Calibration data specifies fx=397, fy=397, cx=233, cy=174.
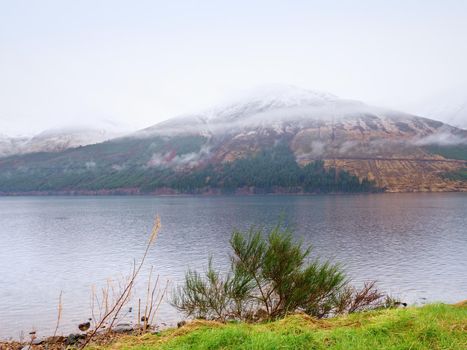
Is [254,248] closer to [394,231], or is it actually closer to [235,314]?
[235,314]

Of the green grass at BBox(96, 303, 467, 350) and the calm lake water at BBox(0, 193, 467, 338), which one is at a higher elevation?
the green grass at BBox(96, 303, 467, 350)

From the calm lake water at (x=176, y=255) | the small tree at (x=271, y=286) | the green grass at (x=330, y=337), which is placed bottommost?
Answer: the calm lake water at (x=176, y=255)

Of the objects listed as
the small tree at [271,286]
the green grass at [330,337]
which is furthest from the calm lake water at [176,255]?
the green grass at [330,337]

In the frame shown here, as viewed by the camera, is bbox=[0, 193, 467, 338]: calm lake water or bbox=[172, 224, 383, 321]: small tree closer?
bbox=[172, 224, 383, 321]: small tree

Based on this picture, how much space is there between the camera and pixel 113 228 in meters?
125

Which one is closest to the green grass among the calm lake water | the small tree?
the small tree

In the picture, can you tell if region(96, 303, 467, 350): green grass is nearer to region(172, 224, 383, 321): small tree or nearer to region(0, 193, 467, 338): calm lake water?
region(172, 224, 383, 321): small tree

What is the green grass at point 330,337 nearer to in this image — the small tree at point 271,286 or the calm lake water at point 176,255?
the small tree at point 271,286

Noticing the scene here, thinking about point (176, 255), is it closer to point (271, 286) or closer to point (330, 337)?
point (271, 286)

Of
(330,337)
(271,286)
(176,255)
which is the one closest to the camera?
(330,337)

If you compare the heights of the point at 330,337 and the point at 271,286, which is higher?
the point at 330,337

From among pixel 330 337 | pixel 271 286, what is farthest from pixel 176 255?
pixel 330 337

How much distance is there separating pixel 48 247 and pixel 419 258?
3191 inches

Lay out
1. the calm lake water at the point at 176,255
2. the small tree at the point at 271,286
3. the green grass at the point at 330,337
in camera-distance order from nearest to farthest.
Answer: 1. the green grass at the point at 330,337
2. the small tree at the point at 271,286
3. the calm lake water at the point at 176,255
